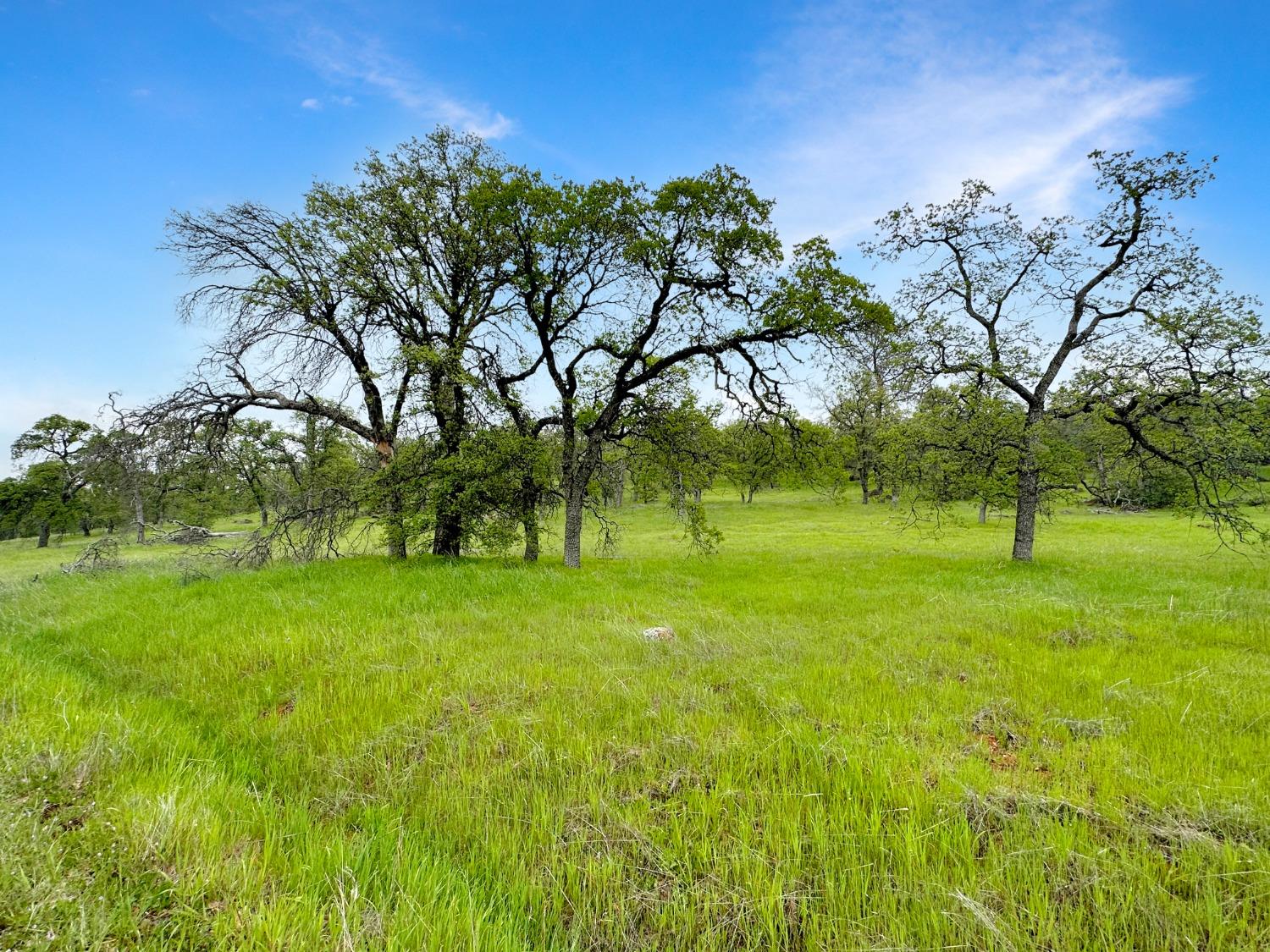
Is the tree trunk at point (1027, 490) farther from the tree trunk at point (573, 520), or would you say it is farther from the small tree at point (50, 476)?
the small tree at point (50, 476)

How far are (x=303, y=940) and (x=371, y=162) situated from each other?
1669 cm

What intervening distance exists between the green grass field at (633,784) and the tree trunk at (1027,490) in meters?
6.65

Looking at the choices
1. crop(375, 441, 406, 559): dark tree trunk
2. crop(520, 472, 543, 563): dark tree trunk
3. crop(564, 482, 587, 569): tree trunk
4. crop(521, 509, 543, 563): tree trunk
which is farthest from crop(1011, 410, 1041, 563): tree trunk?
crop(375, 441, 406, 559): dark tree trunk

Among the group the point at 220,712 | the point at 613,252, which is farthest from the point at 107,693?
the point at 613,252

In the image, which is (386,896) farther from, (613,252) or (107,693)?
(613,252)

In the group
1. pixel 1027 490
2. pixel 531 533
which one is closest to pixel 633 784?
pixel 531 533

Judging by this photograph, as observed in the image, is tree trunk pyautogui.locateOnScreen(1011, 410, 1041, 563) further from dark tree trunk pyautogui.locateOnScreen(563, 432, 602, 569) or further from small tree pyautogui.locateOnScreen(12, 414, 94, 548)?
small tree pyautogui.locateOnScreen(12, 414, 94, 548)

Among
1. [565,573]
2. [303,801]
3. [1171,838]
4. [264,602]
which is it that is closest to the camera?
[1171,838]

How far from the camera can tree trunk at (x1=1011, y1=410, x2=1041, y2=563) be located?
13.4m

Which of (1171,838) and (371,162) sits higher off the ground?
(371,162)

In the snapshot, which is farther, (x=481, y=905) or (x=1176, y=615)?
(x=1176, y=615)

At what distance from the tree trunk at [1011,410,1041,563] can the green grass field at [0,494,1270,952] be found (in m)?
6.65

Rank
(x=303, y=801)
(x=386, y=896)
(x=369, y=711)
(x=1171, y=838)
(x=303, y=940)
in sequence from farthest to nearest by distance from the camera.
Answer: (x=369, y=711) < (x=303, y=801) < (x=1171, y=838) < (x=386, y=896) < (x=303, y=940)

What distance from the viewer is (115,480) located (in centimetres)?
A: 1166
